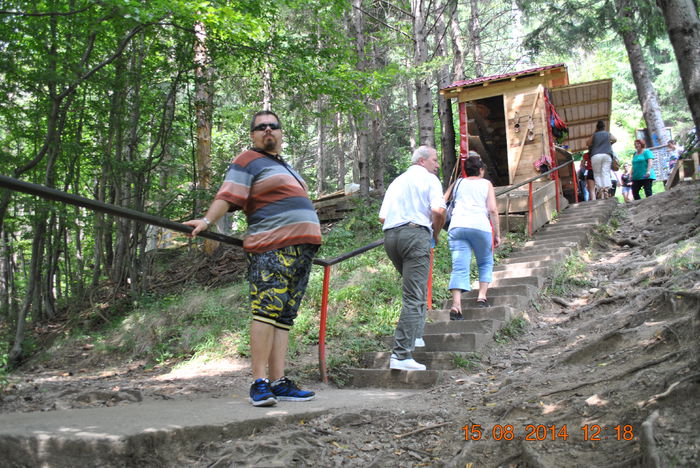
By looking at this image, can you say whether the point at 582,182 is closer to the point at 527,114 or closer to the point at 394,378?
the point at 527,114

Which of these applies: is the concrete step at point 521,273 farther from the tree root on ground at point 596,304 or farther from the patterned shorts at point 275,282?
the patterned shorts at point 275,282

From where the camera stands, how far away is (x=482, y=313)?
618 centimetres

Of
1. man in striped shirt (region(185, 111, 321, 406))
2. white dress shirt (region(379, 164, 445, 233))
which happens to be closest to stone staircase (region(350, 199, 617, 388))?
white dress shirt (region(379, 164, 445, 233))

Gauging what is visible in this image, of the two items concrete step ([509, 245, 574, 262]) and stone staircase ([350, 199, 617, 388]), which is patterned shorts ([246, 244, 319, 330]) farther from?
concrete step ([509, 245, 574, 262])

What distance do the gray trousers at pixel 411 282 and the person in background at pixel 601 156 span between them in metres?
8.84

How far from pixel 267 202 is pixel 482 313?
11.8 ft

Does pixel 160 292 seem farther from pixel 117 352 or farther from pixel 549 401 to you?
pixel 549 401

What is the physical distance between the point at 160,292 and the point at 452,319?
637cm

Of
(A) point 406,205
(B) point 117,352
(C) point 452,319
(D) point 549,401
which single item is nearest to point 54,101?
(B) point 117,352

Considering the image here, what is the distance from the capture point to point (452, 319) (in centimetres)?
604

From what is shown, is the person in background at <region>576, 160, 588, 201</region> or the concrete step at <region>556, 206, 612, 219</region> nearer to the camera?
the concrete step at <region>556, 206, 612, 219</region>

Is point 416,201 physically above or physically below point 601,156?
below

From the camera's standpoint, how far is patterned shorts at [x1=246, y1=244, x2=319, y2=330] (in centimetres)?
327

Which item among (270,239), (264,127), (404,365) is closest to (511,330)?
(404,365)
